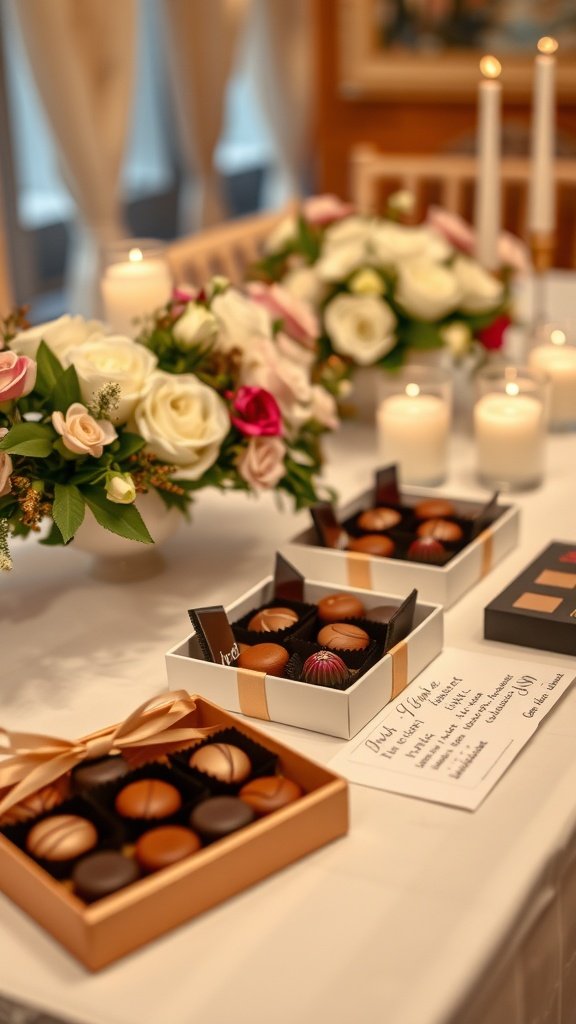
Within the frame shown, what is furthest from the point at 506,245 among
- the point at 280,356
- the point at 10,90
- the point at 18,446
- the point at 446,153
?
the point at 10,90

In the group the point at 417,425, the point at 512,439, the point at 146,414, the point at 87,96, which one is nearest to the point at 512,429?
the point at 512,439

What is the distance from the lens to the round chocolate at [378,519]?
1312mm

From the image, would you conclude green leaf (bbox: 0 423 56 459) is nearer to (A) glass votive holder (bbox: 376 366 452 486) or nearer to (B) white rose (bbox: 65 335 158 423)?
(B) white rose (bbox: 65 335 158 423)

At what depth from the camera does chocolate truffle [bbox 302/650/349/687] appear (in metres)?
0.98

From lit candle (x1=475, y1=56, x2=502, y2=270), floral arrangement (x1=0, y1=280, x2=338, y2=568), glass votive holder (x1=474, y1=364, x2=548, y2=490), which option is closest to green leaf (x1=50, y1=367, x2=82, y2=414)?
floral arrangement (x1=0, y1=280, x2=338, y2=568)

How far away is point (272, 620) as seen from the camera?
108 centimetres

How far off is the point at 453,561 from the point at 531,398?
1.35ft

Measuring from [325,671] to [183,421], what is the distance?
0.31 metres

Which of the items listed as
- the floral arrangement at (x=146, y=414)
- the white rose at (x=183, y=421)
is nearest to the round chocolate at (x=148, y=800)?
the floral arrangement at (x=146, y=414)

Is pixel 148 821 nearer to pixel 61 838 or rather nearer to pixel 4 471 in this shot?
pixel 61 838

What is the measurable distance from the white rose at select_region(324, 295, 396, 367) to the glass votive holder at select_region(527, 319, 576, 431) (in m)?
0.22

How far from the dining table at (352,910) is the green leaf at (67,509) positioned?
0.15 metres

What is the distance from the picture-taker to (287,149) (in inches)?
211

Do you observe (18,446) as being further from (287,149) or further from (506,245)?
(287,149)
